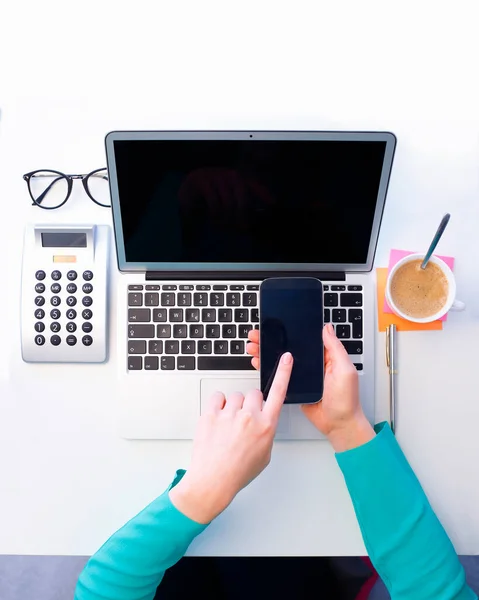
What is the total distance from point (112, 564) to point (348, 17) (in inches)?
37.1

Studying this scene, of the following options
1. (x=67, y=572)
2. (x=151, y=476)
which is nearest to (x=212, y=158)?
(x=151, y=476)

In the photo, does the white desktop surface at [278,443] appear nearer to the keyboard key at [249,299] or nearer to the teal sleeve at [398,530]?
the teal sleeve at [398,530]

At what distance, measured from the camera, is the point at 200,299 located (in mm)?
735

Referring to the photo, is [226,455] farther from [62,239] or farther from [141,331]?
[62,239]

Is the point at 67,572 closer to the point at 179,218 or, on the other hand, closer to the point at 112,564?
the point at 112,564

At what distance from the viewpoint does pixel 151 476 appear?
0.75 metres

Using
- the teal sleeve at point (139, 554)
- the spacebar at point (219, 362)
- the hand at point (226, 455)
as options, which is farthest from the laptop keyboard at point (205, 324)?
the teal sleeve at point (139, 554)

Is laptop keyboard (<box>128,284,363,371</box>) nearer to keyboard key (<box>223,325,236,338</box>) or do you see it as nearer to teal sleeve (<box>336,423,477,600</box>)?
keyboard key (<box>223,325,236,338</box>)

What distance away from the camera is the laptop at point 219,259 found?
0.64m

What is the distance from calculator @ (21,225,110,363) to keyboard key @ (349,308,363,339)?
40 centimetres

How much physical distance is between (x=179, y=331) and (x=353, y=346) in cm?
28

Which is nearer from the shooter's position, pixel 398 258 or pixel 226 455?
pixel 226 455

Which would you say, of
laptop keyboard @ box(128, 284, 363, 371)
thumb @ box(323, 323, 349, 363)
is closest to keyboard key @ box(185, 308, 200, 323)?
laptop keyboard @ box(128, 284, 363, 371)

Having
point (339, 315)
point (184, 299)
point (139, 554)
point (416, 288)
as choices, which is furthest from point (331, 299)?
point (139, 554)
